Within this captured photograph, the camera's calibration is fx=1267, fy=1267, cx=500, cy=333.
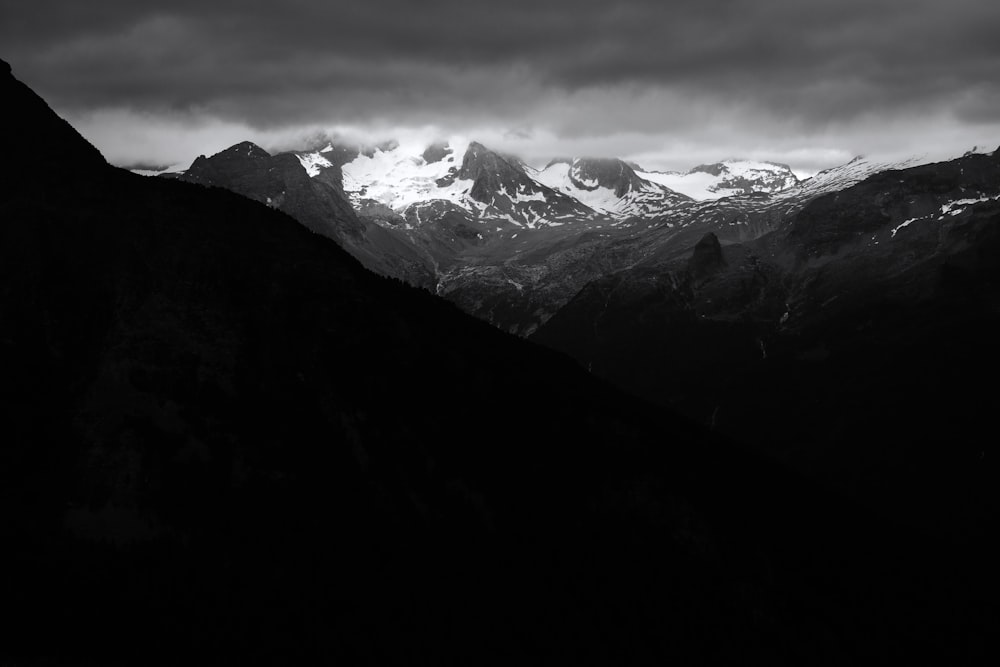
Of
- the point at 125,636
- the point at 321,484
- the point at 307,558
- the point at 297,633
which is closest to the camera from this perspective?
the point at 125,636

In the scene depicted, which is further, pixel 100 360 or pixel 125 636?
pixel 100 360

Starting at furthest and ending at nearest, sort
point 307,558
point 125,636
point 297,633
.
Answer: point 307,558 → point 297,633 → point 125,636

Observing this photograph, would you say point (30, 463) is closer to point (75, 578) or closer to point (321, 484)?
point (75, 578)

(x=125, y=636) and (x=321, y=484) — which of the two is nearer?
(x=125, y=636)

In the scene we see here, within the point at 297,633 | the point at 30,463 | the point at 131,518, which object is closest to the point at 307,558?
the point at 297,633

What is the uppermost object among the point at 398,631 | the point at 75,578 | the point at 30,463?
the point at 30,463

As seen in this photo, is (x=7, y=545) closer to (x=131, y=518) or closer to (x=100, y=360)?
(x=131, y=518)

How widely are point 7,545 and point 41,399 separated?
28297 millimetres

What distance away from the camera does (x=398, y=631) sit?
181 meters

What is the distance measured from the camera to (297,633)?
17300 centimetres

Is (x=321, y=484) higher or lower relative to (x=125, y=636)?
higher

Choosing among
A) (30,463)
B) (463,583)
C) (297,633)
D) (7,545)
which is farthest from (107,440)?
(463,583)

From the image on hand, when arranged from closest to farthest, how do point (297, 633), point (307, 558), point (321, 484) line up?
point (297, 633) → point (307, 558) → point (321, 484)

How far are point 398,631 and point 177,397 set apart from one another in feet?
161
